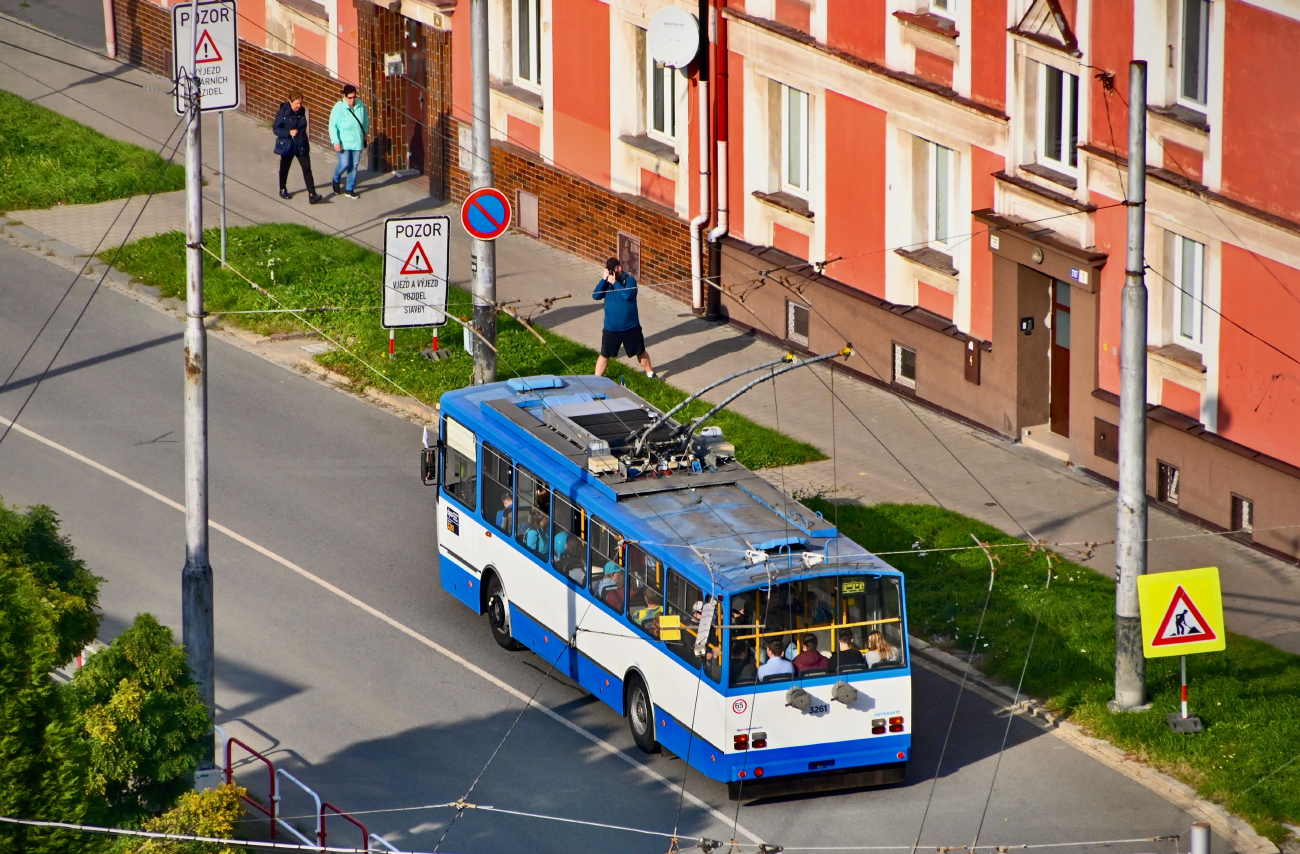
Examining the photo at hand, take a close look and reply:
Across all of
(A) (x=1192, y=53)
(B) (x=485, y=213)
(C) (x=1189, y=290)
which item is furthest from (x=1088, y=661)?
(B) (x=485, y=213)

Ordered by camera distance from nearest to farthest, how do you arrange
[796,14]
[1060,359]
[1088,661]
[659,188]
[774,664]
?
[774,664], [1088,661], [1060,359], [796,14], [659,188]

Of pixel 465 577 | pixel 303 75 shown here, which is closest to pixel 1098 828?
pixel 465 577

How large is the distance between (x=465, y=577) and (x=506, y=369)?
254 inches

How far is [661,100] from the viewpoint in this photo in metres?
31.2

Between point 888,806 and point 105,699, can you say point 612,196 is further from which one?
point 105,699

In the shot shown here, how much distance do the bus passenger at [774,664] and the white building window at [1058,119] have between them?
8.96 m

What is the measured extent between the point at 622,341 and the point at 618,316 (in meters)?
0.35

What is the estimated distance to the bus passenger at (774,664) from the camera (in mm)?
18031

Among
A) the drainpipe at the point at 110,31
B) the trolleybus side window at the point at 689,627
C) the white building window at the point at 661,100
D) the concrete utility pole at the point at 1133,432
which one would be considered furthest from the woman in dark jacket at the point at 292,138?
the concrete utility pole at the point at 1133,432

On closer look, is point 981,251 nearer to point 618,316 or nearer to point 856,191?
point 856,191

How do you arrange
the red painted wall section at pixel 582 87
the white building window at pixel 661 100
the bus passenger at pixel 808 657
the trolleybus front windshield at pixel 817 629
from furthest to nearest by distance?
the red painted wall section at pixel 582 87, the white building window at pixel 661 100, the bus passenger at pixel 808 657, the trolleybus front windshield at pixel 817 629

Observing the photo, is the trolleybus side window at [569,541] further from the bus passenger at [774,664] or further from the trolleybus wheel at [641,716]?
the bus passenger at [774,664]

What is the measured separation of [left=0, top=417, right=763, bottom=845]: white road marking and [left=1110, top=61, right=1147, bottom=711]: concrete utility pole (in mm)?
3994

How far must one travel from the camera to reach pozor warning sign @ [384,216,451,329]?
26.1m
